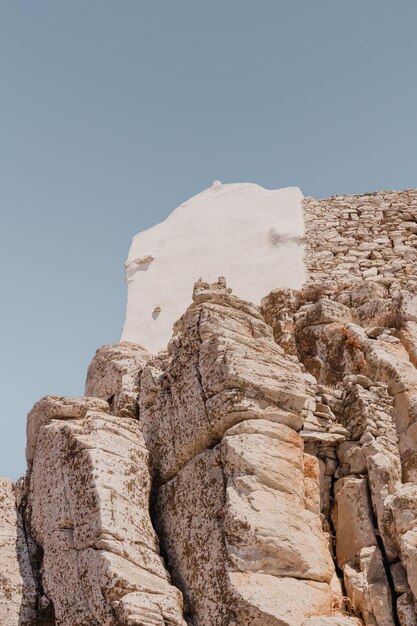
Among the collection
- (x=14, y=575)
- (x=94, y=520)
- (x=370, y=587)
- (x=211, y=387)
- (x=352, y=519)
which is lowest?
(x=370, y=587)

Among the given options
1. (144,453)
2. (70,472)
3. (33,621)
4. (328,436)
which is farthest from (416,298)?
(33,621)

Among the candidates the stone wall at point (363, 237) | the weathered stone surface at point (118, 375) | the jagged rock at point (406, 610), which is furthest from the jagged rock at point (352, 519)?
the stone wall at point (363, 237)

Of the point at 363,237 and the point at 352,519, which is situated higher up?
the point at 363,237

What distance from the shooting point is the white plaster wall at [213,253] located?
55.7 feet

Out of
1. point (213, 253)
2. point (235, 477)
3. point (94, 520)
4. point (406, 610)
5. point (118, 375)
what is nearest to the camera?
point (406, 610)

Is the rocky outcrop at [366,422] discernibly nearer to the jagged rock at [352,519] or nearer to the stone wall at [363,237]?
the jagged rock at [352,519]

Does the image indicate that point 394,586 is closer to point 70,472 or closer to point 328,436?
point 328,436

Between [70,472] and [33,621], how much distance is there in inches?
61.9

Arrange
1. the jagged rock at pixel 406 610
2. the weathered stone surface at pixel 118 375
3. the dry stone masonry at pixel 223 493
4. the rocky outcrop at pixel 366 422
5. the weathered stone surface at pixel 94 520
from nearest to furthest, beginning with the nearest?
the jagged rock at pixel 406 610, the weathered stone surface at pixel 94 520, the dry stone masonry at pixel 223 493, the rocky outcrop at pixel 366 422, the weathered stone surface at pixel 118 375

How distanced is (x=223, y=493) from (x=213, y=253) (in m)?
9.45

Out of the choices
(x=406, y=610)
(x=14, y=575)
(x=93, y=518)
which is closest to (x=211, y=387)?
(x=93, y=518)

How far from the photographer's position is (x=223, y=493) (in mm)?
9461

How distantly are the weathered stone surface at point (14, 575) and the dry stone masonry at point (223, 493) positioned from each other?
0.06 feet

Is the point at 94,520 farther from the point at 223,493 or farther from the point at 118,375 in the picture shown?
the point at 118,375
